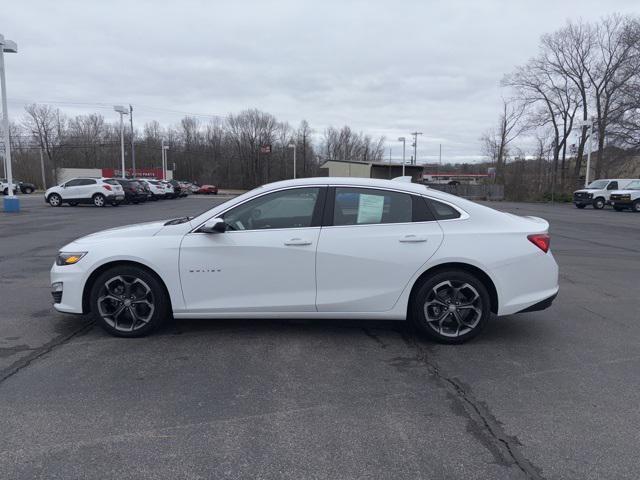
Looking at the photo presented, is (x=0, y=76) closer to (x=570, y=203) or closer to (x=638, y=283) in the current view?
(x=638, y=283)

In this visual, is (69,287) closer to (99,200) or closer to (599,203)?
(99,200)

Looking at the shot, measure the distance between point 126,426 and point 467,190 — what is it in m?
56.1

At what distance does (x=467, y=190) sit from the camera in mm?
55812

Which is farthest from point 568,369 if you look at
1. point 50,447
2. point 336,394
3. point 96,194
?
point 96,194

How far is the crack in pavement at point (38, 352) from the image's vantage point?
400cm

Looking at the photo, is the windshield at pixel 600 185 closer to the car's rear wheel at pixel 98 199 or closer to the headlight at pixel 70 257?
the car's rear wheel at pixel 98 199

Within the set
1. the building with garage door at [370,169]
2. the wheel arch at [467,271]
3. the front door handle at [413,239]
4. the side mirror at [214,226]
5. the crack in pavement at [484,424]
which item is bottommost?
the crack in pavement at [484,424]

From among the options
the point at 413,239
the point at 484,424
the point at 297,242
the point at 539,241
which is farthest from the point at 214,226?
the point at 539,241

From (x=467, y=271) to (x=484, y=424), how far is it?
171 cm

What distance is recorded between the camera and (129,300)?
15.6ft

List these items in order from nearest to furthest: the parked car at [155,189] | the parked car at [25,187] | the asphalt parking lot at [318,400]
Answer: the asphalt parking lot at [318,400] < the parked car at [155,189] < the parked car at [25,187]

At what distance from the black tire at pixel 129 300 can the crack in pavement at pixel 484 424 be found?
2.51m

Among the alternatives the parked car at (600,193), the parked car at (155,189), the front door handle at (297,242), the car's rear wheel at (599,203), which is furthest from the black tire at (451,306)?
the parked car at (155,189)

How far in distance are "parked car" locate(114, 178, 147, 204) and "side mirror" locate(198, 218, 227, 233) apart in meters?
27.4
